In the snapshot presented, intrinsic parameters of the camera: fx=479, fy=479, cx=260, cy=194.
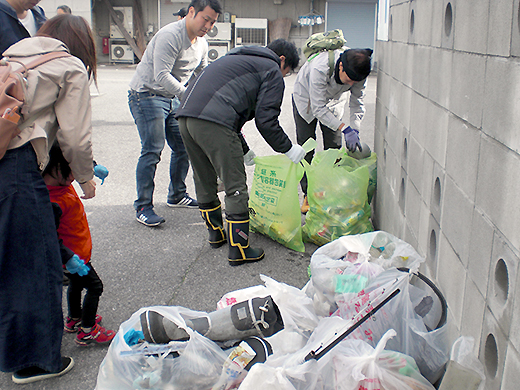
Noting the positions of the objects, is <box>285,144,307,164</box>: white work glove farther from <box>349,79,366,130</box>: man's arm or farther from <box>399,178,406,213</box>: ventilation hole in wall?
<box>349,79,366,130</box>: man's arm

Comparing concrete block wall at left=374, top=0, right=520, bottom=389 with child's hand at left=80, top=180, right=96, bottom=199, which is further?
child's hand at left=80, top=180, right=96, bottom=199

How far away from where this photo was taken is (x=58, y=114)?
6.93 feet

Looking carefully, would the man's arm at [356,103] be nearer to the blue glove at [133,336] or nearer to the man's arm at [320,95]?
the man's arm at [320,95]

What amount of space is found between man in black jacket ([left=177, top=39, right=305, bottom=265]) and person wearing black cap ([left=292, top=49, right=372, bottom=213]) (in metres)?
0.45

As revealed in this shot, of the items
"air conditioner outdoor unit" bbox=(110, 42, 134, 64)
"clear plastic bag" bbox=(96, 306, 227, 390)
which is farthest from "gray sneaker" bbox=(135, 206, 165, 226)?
"air conditioner outdoor unit" bbox=(110, 42, 134, 64)

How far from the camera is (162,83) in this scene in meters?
3.76

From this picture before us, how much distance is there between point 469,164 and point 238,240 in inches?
76.1

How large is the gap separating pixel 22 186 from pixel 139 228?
6.78ft

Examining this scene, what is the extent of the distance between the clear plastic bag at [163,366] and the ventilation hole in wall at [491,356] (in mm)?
972

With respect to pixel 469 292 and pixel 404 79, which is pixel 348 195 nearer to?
pixel 404 79

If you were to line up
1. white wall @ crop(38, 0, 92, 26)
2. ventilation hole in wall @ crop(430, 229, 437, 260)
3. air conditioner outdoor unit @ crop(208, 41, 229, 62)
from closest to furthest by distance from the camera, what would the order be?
1. ventilation hole in wall @ crop(430, 229, 437, 260)
2. white wall @ crop(38, 0, 92, 26)
3. air conditioner outdoor unit @ crop(208, 41, 229, 62)

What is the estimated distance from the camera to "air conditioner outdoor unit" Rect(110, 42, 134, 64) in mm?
18797

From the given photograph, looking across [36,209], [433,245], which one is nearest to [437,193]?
[433,245]

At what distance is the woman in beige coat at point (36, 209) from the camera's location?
6.59 feet
